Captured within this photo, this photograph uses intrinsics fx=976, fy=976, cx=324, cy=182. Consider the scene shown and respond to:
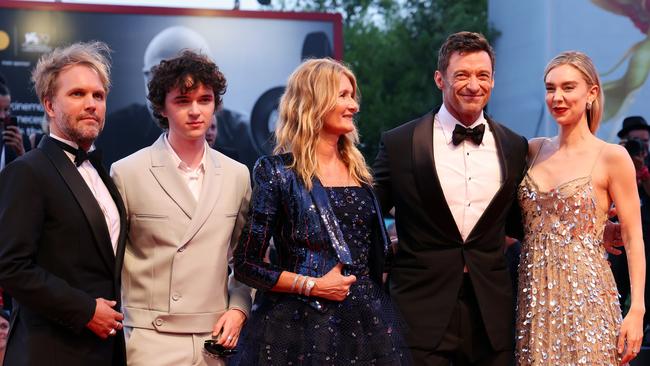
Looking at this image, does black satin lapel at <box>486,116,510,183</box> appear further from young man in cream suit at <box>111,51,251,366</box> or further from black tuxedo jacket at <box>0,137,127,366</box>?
black tuxedo jacket at <box>0,137,127,366</box>

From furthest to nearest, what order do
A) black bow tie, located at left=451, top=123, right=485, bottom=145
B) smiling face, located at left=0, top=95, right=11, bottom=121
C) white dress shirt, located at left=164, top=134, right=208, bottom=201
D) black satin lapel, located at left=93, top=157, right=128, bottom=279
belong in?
smiling face, located at left=0, top=95, right=11, bottom=121
black bow tie, located at left=451, top=123, right=485, bottom=145
white dress shirt, located at left=164, top=134, right=208, bottom=201
black satin lapel, located at left=93, top=157, right=128, bottom=279

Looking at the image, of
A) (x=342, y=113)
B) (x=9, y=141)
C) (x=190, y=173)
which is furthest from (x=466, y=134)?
(x=9, y=141)

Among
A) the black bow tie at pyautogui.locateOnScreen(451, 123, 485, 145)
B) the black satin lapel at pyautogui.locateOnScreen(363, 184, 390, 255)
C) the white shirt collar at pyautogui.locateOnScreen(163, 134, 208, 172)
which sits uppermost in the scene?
the black bow tie at pyautogui.locateOnScreen(451, 123, 485, 145)

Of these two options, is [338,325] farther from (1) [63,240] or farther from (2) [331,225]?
(1) [63,240]

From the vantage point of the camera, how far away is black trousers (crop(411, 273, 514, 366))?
14.1 ft

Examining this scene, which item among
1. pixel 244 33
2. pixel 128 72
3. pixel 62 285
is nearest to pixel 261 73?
pixel 244 33

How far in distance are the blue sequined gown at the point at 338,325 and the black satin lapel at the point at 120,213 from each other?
572mm

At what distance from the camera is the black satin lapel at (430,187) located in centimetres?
430

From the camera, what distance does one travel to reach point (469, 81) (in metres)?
4.45

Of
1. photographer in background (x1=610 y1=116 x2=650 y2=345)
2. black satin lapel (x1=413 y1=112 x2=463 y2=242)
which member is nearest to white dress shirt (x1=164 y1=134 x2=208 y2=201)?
black satin lapel (x1=413 y1=112 x2=463 y2=242)

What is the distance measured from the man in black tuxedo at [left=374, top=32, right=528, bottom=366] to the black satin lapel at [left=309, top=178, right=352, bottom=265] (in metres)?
0.57

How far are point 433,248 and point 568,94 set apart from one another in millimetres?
941

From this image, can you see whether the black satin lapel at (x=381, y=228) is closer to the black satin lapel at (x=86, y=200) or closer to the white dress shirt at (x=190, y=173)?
the white dress shirt at (x=190, y=173)

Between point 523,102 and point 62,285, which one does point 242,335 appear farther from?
point 523,102
